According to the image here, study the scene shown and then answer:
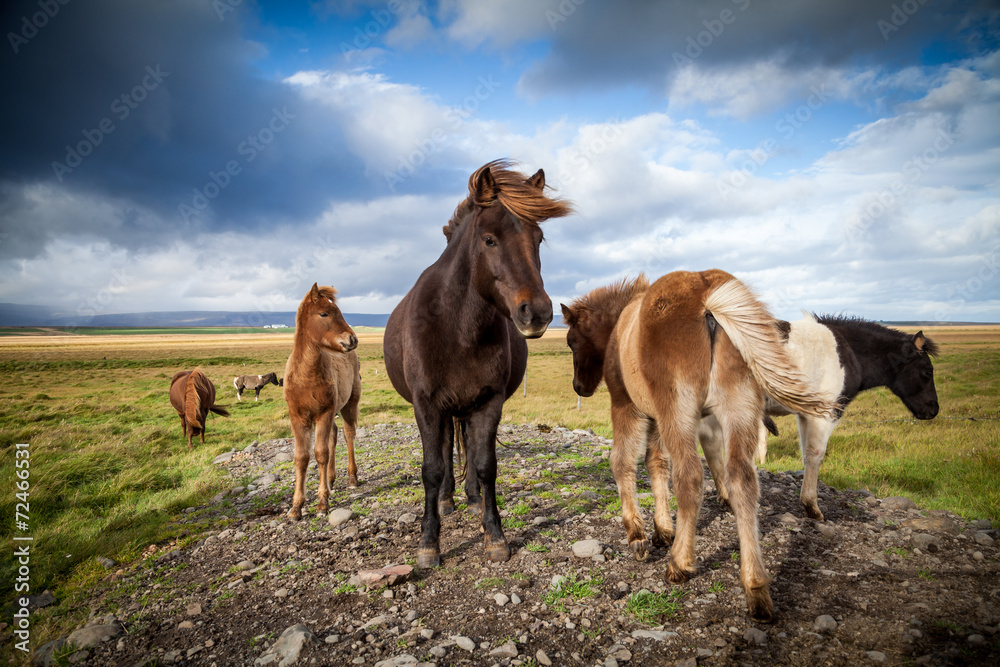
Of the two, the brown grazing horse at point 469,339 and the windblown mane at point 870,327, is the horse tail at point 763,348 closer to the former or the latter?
the brown grazing horse at point 469,339

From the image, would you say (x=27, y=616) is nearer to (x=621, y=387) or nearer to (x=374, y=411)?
(x=621, y=387)

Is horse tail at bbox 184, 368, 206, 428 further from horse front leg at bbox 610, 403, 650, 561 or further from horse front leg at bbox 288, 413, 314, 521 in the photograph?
horse front leg at bbox 610, 403, 650, 561

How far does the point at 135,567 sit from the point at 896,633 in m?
6.78

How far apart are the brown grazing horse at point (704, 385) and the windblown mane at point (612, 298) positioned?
875 mm

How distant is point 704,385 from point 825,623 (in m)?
1.78

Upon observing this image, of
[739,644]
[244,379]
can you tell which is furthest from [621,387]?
→ [244,379]

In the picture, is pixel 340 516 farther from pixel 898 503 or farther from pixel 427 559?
pixel 898 503

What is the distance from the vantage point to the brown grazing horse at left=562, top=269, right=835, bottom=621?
11.0 ft

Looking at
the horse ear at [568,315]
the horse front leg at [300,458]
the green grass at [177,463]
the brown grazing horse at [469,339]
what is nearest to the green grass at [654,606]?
the green grass at [177,463]

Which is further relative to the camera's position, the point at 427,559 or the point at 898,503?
the point at 898,503

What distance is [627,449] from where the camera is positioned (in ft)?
15.8

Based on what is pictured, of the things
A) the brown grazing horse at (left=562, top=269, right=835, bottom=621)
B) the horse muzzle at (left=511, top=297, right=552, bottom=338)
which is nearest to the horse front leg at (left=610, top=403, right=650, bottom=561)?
the brown grazing horse at (left=562, top=269, right=835, bottom=621)

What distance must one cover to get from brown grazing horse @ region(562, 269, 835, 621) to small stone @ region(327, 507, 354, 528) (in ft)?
11.3

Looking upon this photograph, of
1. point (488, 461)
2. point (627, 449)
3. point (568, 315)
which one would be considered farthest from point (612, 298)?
Answer: point (488, 461)
